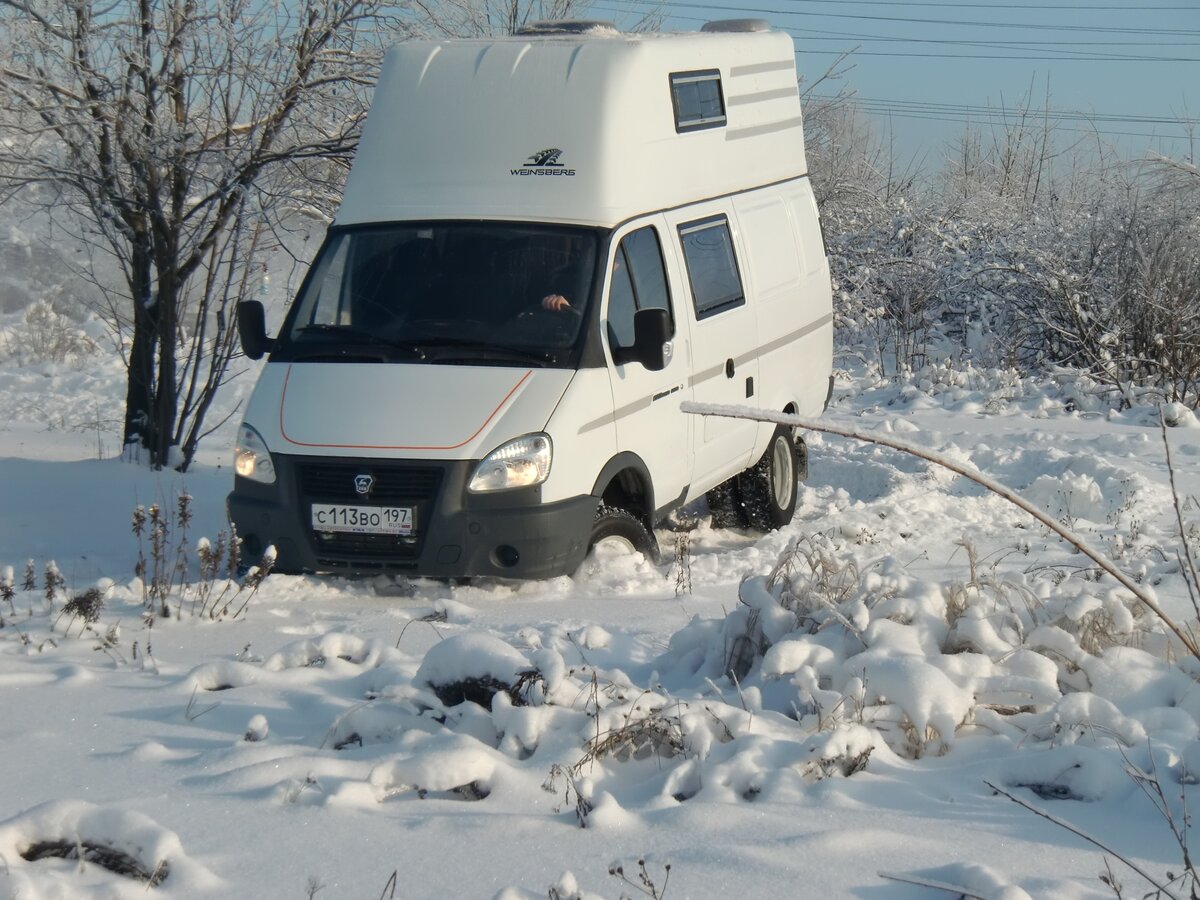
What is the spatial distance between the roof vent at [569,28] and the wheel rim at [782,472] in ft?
9.94

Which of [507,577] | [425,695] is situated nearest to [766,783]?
[425,695]

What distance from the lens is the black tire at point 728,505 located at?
956cm

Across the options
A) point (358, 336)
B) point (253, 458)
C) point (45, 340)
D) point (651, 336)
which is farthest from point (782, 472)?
point (45, 340)

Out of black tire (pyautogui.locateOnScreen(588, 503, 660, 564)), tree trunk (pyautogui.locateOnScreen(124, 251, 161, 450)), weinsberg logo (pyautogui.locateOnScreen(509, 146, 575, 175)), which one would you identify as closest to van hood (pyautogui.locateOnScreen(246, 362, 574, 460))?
black tire (pyautogui.locateOnScreen(588, 503, 660, 564))

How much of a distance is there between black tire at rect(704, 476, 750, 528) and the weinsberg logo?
283 centimetres

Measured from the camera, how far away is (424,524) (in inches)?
267

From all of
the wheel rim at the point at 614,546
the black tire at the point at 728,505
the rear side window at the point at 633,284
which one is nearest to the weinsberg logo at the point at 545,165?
the rear side window at the point at 633,284

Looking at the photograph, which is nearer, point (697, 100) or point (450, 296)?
point (450, 296)

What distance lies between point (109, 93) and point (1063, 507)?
7.77 metres

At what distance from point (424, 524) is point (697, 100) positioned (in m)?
3.40

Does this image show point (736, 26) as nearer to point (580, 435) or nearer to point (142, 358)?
point (580, 435)

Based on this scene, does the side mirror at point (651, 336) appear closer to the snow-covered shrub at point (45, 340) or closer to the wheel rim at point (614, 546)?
the wheel rim at point (614, 546)

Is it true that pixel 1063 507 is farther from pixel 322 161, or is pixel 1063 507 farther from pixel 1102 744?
pixel 322 161

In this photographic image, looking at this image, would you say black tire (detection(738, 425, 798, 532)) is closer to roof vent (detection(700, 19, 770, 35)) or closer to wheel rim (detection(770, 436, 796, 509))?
wheel rim (detection(770, 436, 796, 509))
